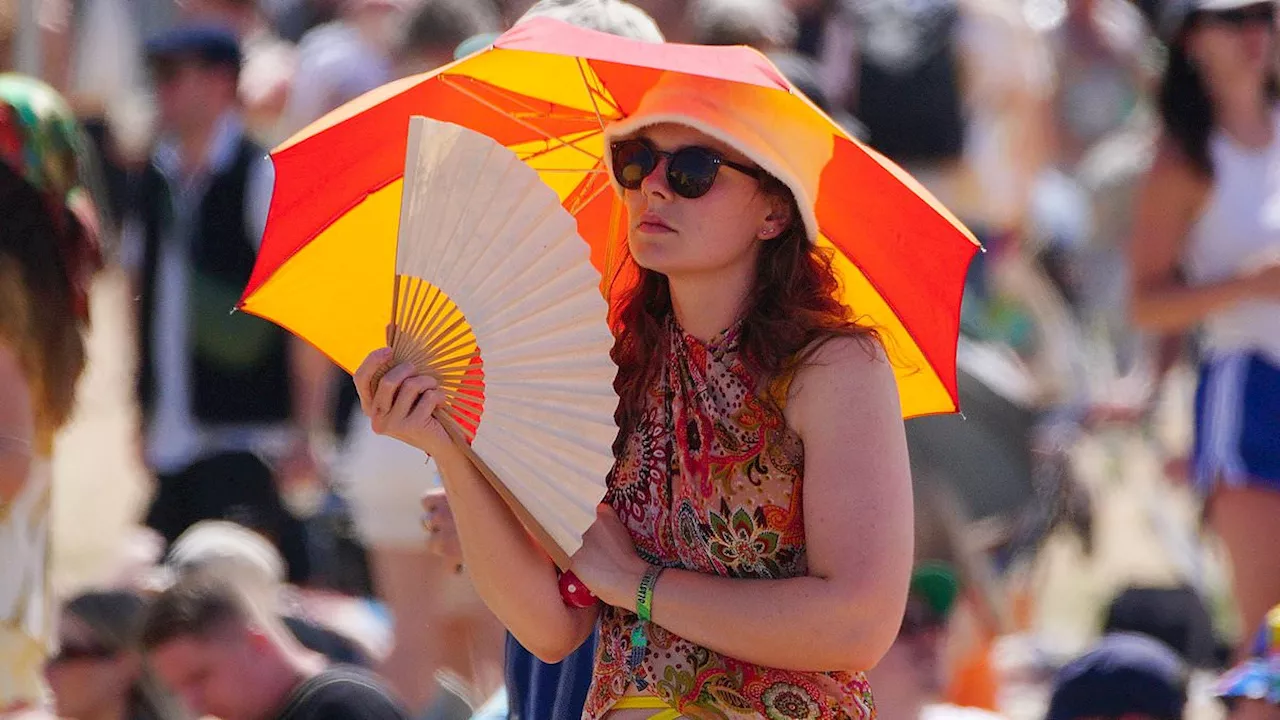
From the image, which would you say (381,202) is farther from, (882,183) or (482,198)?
(882,183)

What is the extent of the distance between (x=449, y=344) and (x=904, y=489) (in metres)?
0.55

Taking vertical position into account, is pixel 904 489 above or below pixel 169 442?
above

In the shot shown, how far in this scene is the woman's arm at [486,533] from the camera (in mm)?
2424

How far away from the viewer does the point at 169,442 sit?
617cm

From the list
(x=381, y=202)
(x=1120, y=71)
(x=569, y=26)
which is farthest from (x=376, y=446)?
(x=1120, y=71)

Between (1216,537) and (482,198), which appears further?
(1216,537)

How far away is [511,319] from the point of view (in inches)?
98.7

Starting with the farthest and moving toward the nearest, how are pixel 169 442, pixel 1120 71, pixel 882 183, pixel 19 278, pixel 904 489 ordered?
pixel 1120 71, pixel 169 442, pixel 19 278, pixel 882 183, pixel 904 489

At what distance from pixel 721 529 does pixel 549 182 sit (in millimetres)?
588

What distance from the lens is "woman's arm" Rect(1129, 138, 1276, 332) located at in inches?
189

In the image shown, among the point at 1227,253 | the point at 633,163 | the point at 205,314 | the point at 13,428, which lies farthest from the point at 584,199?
the point at 205,314

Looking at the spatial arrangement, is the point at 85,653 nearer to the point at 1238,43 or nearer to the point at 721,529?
the point at 721,529

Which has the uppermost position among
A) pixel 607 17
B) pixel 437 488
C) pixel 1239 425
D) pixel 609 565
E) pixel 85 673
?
Result: pixel 607 17

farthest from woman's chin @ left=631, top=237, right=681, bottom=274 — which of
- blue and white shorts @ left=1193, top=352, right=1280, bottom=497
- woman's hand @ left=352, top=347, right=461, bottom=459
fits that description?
blue and white shorts @ left=1193, top=352, right=1280, bottom=497
